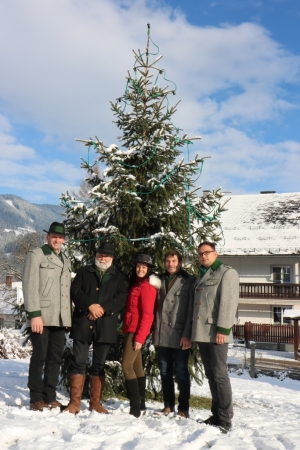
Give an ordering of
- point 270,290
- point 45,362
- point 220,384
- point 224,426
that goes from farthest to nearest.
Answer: point 270,290, point 45,362, point 220,384, point 224,426

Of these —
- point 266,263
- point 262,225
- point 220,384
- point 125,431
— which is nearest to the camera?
point 125,431

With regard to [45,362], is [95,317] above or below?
above

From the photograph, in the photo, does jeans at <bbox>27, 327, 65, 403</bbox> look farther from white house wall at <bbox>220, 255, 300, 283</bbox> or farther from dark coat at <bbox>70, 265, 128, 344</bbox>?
white house wall at <bbox>220, 255, 300, 283</bbox>

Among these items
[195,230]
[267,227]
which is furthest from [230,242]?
[195,230]

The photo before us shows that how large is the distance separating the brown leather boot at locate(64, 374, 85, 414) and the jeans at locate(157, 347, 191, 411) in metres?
1.11

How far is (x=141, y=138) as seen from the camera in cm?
850

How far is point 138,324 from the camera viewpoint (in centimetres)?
648

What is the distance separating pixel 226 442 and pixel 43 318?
2.68m

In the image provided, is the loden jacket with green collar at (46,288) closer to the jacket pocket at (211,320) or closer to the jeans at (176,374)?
the jeans at (176,374)

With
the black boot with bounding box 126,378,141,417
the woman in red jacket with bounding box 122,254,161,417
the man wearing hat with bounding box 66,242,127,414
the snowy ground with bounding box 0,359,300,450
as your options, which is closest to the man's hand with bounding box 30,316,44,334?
the man wearing hat with bounding box 66,242,127,414

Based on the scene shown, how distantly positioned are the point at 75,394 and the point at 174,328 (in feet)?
4.93

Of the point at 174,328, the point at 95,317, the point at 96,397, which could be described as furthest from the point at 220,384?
the point at 95,317

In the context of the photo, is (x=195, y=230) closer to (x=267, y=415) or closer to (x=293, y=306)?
(x=267, y=415)

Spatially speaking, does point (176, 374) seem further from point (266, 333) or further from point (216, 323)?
point (266, 333)
